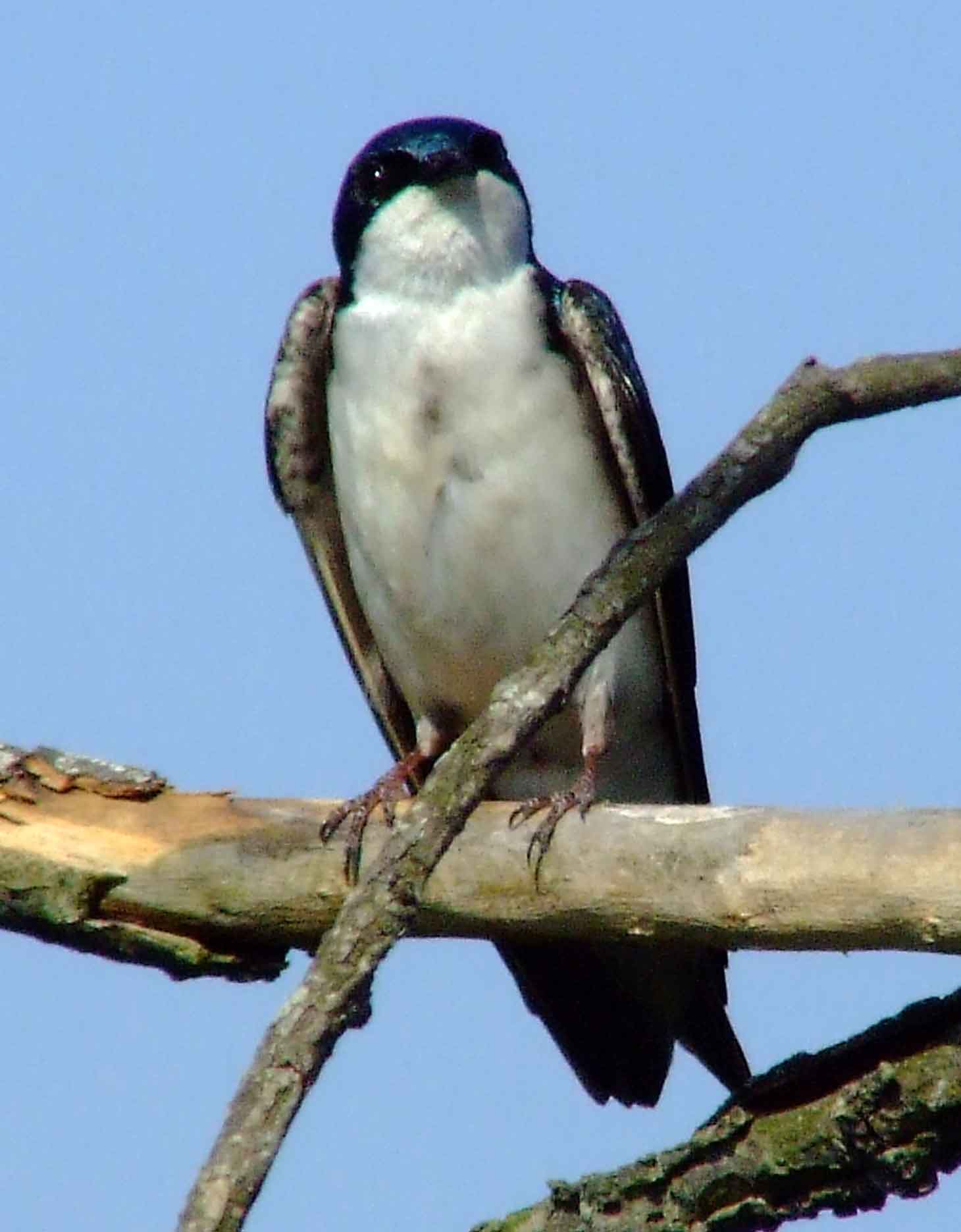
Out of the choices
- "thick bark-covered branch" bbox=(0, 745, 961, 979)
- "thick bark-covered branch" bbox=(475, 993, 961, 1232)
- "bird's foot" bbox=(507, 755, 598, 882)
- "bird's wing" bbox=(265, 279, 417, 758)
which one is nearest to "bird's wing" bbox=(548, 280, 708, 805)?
"bird's wing" bbox=(265, 279, 417, 758)

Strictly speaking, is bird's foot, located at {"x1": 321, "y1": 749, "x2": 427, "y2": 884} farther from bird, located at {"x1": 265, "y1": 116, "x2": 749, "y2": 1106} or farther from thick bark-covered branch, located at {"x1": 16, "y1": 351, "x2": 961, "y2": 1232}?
thick bark-covered branch, located at {"x1": 16, "y1": 351, "x2": 961, "y2": 1232}

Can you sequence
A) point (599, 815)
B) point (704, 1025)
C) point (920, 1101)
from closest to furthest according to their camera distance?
point (920, 1101), point (599, 815), point (704, 1025)

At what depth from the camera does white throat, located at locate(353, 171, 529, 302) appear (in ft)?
21.0

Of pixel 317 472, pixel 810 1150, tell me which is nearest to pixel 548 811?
pixel 810 1150

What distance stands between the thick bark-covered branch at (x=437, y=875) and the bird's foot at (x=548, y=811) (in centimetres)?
3

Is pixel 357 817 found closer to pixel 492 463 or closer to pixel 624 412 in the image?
pixel 492 463

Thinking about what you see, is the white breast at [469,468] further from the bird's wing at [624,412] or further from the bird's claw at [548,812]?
the bird's claw at [548,812]

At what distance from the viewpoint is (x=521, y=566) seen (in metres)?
6.37

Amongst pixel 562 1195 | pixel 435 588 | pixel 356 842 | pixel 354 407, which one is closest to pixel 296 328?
pixel 354 407

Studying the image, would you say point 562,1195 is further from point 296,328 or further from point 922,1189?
point 296,328

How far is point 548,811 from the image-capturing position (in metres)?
5.32

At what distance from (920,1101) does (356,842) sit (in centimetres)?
147

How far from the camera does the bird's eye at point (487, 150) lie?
641 centimetres

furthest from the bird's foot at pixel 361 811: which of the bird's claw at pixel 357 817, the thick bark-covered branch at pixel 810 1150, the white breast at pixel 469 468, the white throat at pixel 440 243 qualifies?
the white throat at pixel 440 243
